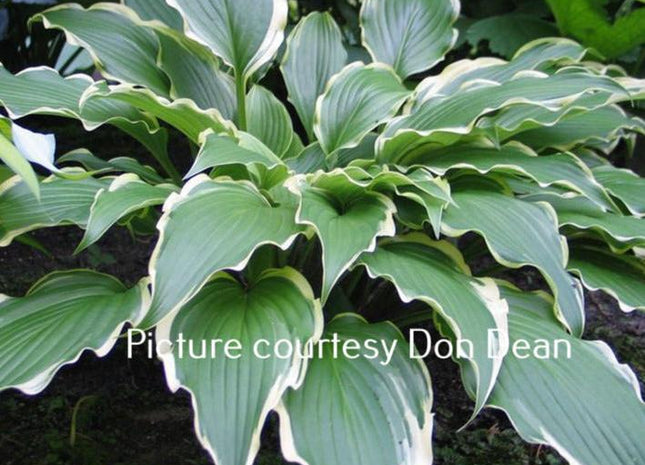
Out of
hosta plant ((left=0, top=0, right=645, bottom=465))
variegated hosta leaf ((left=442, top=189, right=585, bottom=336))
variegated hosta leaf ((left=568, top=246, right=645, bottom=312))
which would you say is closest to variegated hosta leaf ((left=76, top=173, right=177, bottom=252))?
hosta plant ((left=0, top=0, right=645, bottom=465))

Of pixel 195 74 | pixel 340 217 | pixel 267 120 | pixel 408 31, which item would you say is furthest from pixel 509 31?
pixel 340 217

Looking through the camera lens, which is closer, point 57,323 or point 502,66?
point 57,323

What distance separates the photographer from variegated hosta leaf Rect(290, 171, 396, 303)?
102 centimetres

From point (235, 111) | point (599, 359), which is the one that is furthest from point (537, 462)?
point (235, 111)

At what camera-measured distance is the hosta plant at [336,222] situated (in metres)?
1.00

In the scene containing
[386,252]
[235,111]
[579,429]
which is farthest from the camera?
[235,111]

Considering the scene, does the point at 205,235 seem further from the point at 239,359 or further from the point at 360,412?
the point at 360,412

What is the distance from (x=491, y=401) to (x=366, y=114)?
0.61 meters

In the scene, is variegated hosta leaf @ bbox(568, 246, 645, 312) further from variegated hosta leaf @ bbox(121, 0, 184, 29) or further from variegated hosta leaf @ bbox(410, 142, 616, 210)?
variegated hosta leaf @ bbox(121, 0, 184, 29)

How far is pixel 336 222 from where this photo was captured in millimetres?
1121

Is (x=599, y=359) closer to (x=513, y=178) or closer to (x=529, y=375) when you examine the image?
(x=529, y=375)

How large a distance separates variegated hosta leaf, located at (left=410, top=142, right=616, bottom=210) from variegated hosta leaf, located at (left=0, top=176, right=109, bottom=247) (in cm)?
59

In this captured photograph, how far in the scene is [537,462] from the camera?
1338 mm

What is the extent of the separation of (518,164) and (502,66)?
38cm
